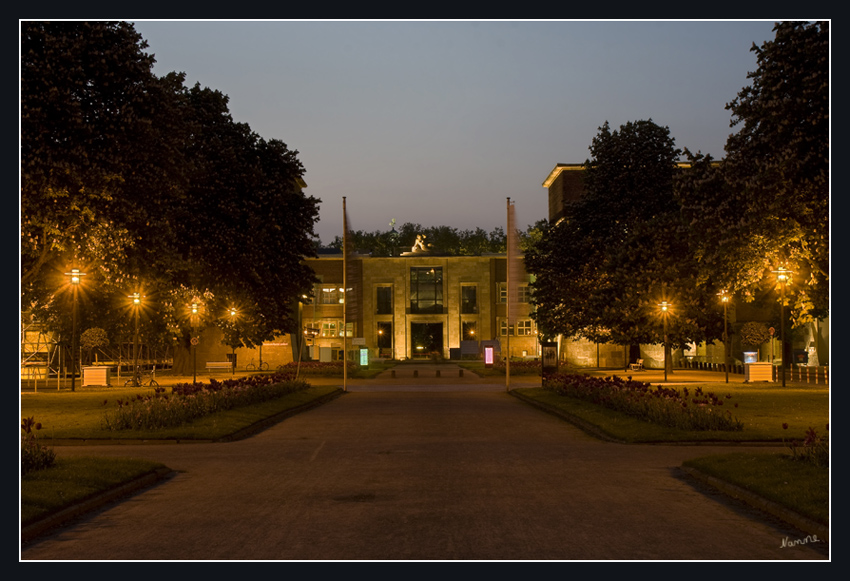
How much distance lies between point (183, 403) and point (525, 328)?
75425 mm

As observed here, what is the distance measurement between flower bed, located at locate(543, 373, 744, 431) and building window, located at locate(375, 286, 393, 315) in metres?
69.9

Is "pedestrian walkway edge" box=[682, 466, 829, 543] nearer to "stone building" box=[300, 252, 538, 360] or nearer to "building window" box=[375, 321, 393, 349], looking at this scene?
"stone building" box=[300, 252, 538, 360]

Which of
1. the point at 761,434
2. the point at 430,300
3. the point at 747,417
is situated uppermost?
the point at 430,300

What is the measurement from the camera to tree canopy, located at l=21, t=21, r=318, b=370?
2094cm

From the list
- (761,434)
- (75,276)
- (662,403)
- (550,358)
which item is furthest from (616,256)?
(761,434)

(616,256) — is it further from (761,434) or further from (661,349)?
(761,434)

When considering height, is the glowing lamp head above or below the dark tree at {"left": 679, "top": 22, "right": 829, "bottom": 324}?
below

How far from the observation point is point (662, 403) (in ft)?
75.8

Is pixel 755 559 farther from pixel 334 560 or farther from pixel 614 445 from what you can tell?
pixel 614 445

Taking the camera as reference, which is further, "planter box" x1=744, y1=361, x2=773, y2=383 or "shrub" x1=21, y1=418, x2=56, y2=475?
"planter box" x1=744, y1=361, x2=773, y2=383

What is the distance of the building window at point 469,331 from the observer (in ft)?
331

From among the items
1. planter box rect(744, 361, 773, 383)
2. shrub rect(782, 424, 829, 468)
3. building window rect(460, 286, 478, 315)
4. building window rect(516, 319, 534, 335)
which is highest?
building window rect(460, 286, 478, 315)

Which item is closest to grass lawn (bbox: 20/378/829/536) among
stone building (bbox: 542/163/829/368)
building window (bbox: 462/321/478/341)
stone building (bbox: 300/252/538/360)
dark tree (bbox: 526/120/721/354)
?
dark tree (bbox: 526/120/721/354)

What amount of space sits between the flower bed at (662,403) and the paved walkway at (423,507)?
2669 millimetres
